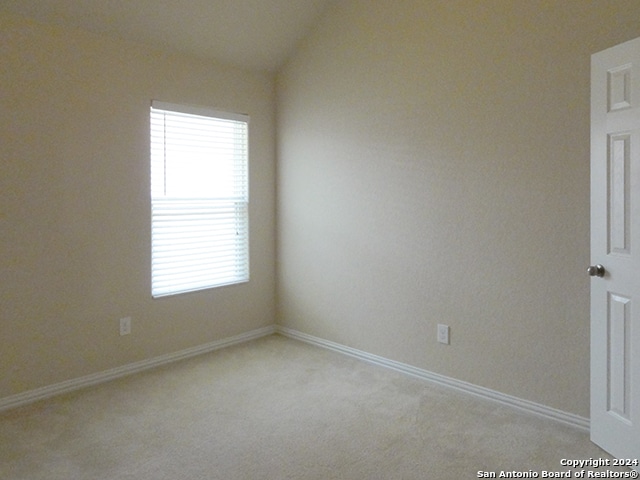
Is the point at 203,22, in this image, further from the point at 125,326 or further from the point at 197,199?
the point at 125,326

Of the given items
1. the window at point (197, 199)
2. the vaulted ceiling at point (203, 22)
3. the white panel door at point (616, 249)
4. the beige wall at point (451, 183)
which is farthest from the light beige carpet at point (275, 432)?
the vaulted ceiling at point (203, 22)

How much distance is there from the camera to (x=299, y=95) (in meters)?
4.38

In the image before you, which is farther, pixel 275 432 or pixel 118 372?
pixel 118 372

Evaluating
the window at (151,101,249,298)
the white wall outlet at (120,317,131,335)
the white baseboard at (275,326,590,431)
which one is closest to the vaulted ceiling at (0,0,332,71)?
the window at (151,101,249,298)

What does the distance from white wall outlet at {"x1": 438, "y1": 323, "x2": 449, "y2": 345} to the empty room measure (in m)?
0.02

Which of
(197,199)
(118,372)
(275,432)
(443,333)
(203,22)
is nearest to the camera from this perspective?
(275,432)

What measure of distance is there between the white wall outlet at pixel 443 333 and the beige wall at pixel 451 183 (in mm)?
48

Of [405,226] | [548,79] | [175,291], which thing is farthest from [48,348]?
[548,79]

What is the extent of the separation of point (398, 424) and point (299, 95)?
9.32 feet

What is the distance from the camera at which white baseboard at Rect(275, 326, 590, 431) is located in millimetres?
2834

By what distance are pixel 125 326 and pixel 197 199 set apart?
113 centimetres

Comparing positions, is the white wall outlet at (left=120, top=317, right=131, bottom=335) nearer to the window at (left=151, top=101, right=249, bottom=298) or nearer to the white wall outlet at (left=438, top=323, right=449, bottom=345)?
the window at (left=151, top=101, right=249, bottom=298)

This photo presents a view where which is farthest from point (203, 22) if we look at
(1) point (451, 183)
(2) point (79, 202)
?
(1) point (451, 183)

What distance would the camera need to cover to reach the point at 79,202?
11.0 feet
